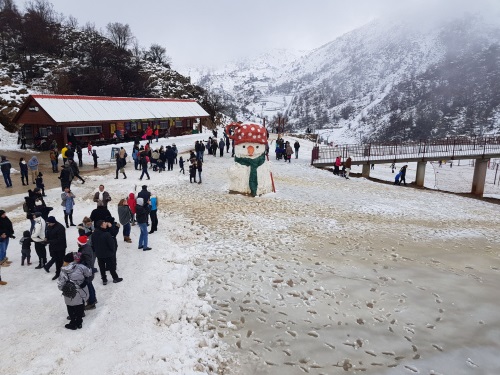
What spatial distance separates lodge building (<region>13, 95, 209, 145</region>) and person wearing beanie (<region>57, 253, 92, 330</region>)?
25655 mm

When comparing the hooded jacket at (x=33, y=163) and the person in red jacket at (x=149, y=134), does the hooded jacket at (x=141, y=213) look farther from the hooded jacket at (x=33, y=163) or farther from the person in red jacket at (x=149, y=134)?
the person in red jacket at (x=149, y=134)

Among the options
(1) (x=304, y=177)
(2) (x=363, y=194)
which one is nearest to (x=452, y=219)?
(2) (x=363, y=194)

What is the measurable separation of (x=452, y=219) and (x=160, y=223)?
47.2ft

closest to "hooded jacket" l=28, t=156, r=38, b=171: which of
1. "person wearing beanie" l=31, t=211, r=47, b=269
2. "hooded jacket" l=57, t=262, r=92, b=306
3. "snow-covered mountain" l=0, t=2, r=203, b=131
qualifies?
"person wearing beanie" l=31, t=211, r=47, b=269

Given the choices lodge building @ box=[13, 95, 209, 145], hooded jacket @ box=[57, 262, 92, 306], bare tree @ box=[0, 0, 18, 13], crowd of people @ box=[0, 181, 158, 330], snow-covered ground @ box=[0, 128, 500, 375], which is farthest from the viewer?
bare tree @ box=[0, 0, 18, 13]

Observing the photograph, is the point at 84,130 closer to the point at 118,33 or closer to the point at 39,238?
the point at 39,238

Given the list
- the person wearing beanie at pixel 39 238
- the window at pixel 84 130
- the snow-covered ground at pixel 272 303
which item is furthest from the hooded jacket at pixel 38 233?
the window at pixel 84 130

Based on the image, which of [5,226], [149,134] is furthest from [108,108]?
[5,226]

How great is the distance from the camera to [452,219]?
1789cm

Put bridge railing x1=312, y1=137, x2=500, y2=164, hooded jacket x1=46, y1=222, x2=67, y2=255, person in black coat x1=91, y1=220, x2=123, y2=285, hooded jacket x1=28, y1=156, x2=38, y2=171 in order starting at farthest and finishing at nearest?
bridge railing x1=312, y1=137, x2=500, y2=164 → hooded jacket x1=28, y1=156, x2=38, y2=171 → hooded jacket x1=46, y1=222, x2=67, y2=255 → person in black coat x1=91, y1=220, x2=123, y2=285

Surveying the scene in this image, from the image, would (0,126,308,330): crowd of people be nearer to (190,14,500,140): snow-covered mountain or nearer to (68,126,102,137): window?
(68,126,102,137): window

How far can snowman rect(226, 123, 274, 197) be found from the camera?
1911 cm

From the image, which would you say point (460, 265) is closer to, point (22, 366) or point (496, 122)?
point (22, 366)

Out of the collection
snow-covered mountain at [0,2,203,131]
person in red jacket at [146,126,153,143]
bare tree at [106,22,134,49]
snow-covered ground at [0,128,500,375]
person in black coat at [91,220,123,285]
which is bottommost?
snow-covered ground at [0,128,500,375]
